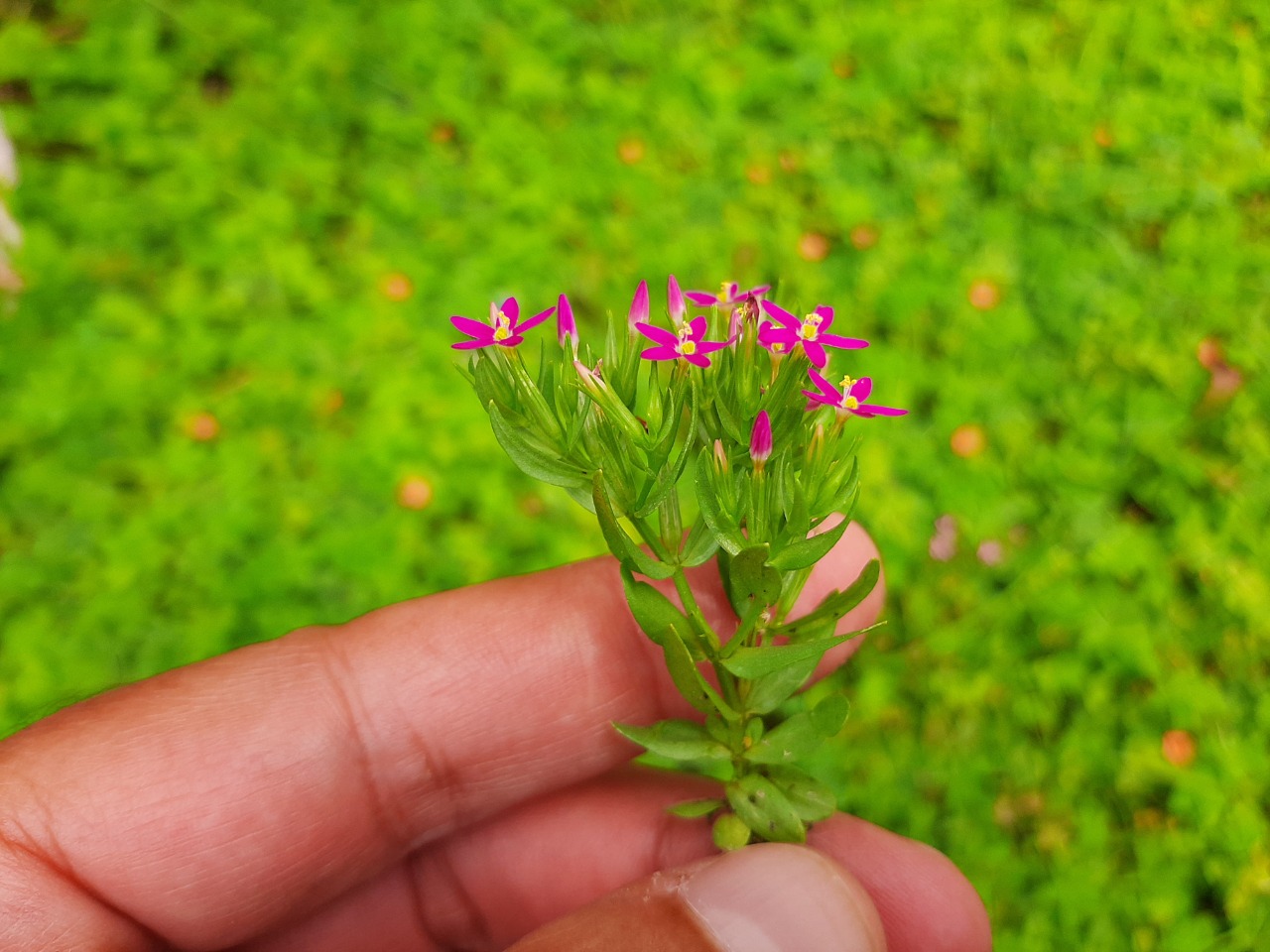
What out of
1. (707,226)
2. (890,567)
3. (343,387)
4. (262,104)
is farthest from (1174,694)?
(262,104)

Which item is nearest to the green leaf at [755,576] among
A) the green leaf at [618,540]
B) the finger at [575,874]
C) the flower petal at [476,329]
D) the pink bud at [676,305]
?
the green leaf at [618,540]

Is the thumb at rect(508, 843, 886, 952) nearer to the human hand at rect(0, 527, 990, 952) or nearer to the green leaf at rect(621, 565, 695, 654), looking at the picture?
the human hand at rect(0, 527, 990, 952)

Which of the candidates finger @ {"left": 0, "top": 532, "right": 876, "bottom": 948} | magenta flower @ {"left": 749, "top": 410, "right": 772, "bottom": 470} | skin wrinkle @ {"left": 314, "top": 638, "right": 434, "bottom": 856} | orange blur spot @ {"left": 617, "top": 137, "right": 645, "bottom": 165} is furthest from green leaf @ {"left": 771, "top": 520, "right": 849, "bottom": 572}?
orange blur spot @ {"left": 617, "top": 137, "right": 645, "bottom": 165}

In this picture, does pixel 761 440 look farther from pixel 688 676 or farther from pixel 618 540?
pixel 688 676

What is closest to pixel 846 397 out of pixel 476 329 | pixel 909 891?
pixel 476 329

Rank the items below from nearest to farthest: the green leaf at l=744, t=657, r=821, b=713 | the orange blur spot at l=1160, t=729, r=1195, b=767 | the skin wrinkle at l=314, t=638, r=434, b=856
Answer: the green leaf at l=744, t=657, r=821, b=713
the skin wrinkle at l=314, t=638, r=434, b=856
the orange blur spot at l=1160, t=729, r=1195, b=767

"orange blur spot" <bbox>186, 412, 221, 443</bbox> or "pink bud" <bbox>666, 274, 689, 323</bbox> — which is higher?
"pink bud" <bbox>666, 274, 689, 323</bbox>
